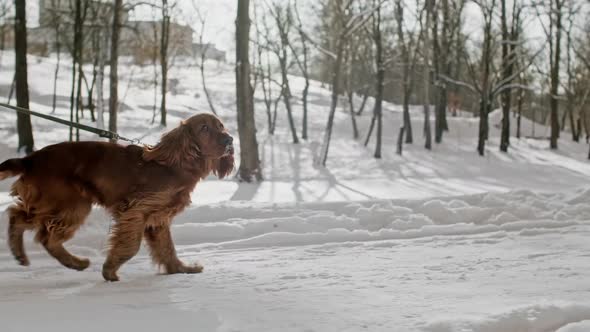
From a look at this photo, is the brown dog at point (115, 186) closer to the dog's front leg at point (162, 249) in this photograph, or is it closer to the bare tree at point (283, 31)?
the dog's front leg at point (162, 249)

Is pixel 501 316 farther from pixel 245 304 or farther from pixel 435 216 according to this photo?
pixel 435 216

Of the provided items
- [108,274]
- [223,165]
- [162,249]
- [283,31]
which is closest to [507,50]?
[283,31]

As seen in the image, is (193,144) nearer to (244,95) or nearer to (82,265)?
(82,265)

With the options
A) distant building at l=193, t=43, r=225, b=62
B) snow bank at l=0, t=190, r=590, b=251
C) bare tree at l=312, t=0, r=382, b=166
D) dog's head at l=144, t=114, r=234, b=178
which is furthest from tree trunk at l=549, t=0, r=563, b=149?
dog's head at l=144, t=114, r=234, b=178

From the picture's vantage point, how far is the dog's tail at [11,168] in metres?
4.35

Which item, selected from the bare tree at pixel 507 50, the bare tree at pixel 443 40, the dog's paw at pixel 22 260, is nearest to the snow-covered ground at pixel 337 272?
the dog's paw at pixel 22 260

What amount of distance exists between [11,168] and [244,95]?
817cm

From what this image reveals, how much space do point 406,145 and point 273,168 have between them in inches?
378

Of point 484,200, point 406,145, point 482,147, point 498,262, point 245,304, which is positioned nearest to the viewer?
point 245,304

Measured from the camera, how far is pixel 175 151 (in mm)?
4711

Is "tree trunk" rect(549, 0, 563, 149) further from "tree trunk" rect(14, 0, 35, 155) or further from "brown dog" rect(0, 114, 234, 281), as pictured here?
"brown dog" rect(0, 114, 234, 281)

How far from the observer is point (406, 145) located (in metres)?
26.5

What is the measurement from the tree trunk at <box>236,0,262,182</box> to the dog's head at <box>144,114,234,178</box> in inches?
295

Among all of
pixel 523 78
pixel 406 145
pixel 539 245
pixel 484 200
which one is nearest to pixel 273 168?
pixel 406 145
